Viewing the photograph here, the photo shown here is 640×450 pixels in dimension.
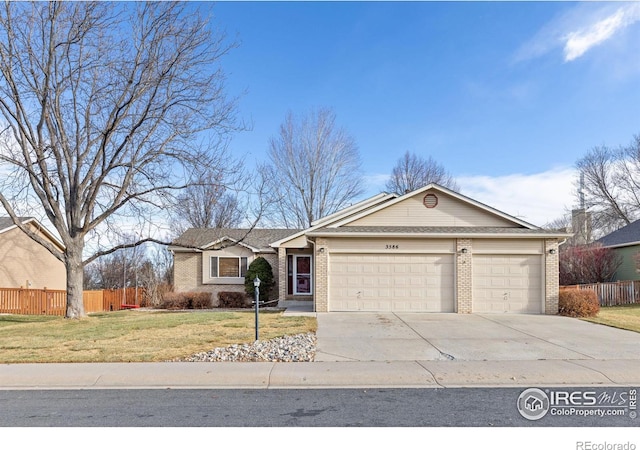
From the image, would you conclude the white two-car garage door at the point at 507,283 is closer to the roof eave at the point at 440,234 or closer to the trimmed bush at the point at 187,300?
the roof eave at the point at 440,234

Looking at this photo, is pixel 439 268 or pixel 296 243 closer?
pixel 439 268

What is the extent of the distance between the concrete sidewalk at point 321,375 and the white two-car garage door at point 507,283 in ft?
25.2

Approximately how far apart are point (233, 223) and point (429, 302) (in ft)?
90.9

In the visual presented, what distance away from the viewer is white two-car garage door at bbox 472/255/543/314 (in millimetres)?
15906

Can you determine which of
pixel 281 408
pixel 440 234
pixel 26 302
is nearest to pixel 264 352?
pixel 281 408

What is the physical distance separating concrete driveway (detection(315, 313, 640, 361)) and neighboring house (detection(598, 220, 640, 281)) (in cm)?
1433

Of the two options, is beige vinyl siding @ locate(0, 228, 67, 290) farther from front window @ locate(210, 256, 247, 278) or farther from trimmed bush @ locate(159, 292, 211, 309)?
front window @ locate(210, 256, 247, 278)

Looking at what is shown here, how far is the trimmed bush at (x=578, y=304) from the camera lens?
15.3 meters

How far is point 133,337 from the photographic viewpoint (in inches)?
436

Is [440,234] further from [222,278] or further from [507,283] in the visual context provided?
[222,278]

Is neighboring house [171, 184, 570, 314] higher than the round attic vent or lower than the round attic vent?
lower

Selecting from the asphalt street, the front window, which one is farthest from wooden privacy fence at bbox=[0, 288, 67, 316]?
the asphalt street

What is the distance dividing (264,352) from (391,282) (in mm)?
8164

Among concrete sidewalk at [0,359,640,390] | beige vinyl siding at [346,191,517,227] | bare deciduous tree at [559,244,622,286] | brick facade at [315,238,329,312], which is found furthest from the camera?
bare deciduous tree at [559,244,622,286]
